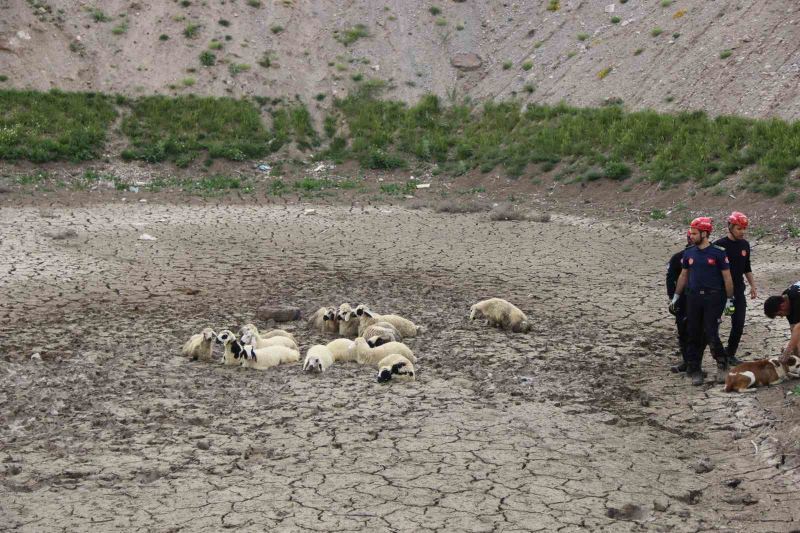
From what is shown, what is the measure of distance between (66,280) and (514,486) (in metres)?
9.78

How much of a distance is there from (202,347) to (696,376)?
5640 mm

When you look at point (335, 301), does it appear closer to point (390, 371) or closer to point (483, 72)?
point (390, 371)

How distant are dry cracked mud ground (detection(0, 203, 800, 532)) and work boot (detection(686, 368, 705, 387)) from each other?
0.66ft

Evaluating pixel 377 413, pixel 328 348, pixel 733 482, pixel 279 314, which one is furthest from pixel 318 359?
pixel 733 482

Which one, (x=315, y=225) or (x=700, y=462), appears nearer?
(x=700, y=462)

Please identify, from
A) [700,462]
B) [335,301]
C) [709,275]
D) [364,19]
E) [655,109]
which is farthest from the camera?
[364,19]

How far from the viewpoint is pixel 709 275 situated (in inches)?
384

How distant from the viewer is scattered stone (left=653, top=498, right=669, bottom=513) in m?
6.85

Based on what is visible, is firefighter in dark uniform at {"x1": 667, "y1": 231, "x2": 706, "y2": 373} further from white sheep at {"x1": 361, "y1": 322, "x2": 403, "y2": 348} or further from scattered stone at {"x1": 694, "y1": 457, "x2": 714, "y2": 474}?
white sheep at {"x1": 361, "y1": 322, "x2": 403, "y2": 348}

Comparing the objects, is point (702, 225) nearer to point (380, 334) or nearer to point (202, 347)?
point (380, 334)

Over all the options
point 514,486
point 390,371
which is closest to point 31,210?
point 390,371

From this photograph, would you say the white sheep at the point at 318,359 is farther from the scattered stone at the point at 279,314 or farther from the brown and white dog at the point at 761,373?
the brown and white dog at the point at 761,373

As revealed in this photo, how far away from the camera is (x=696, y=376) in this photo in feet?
32.5

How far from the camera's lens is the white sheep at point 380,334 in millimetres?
10789
